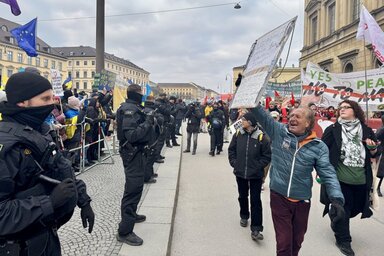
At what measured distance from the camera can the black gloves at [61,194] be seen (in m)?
1.75

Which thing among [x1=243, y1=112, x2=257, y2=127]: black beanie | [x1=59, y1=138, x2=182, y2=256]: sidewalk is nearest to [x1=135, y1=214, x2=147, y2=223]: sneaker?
Result: [x1=59, y1=138, x2=182, y2=256]: sidewalk

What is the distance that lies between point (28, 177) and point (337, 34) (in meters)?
31.0

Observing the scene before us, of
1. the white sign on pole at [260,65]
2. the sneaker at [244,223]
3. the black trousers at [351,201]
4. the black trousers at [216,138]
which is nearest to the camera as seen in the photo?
the white sign on pole at [260,65]

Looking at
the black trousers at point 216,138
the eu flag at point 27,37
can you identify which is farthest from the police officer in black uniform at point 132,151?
the black trousers at point 216,138

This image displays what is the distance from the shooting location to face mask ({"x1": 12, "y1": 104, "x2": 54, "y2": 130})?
1845mm

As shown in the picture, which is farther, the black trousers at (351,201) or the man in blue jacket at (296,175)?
the black trousers at (351,201)

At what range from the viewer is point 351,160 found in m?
4.09

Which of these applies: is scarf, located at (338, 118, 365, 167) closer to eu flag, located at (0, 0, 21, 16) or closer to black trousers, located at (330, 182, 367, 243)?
black trousers, located at (330, 182, 367, 243)

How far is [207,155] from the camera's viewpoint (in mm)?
12188

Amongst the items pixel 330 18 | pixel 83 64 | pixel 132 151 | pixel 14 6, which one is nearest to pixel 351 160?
pixel 132 151

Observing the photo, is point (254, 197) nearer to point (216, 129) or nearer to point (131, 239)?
point (131, 239)

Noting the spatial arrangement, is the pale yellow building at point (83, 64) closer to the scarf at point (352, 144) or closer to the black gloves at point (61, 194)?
the scarf at point (352, 144)

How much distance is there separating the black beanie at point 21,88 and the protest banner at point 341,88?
7973mm

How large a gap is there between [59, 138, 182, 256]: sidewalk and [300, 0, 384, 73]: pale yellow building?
19.7 m
